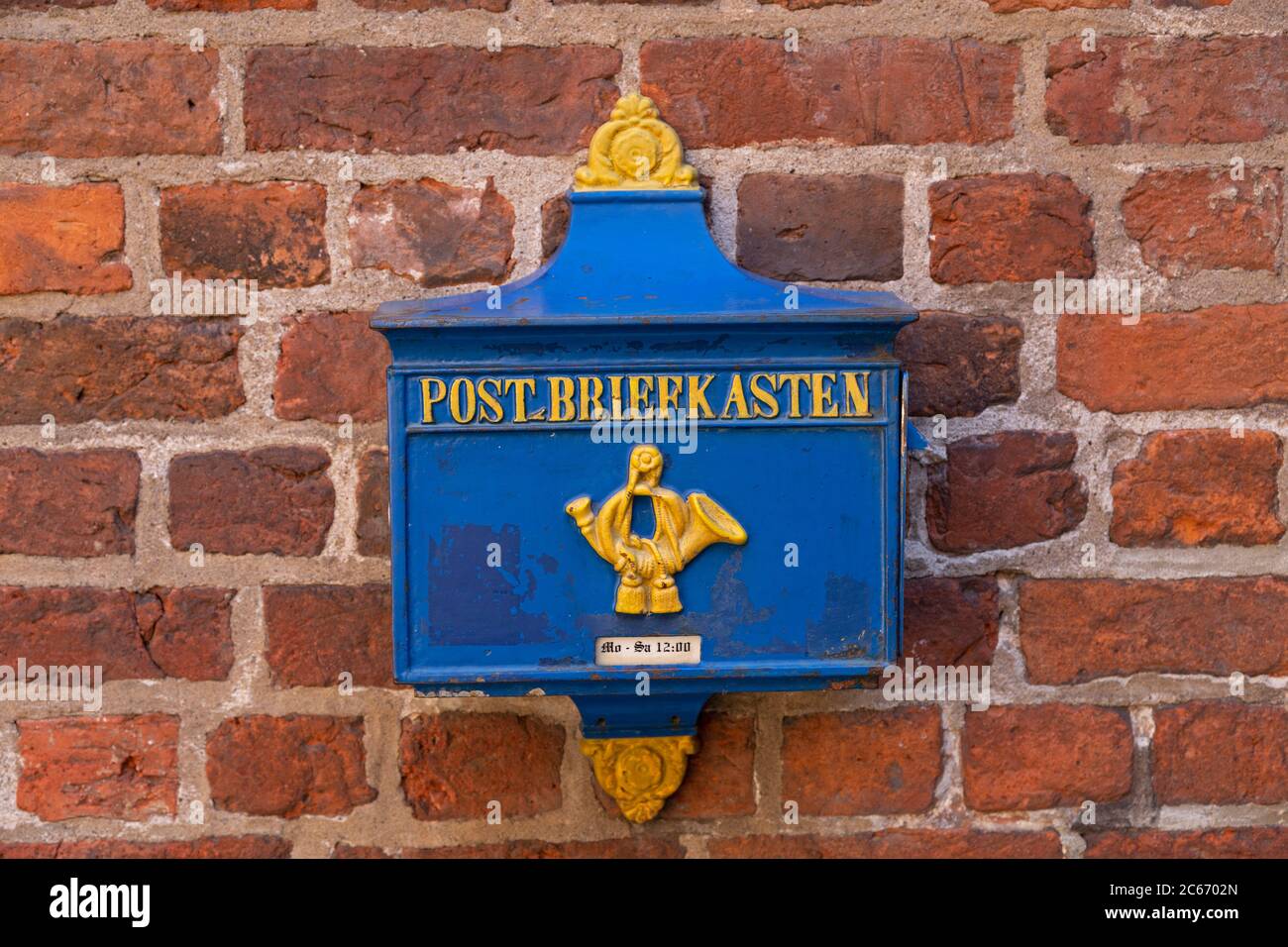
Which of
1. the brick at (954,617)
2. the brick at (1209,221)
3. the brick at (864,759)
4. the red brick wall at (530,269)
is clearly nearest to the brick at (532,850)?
the red brick wall at (530,269)

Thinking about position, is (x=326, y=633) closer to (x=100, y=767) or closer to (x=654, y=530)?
(x=100, y=767)

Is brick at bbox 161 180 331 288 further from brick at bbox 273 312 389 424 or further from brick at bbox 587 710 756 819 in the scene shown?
brick at bbox 587 710 756 819

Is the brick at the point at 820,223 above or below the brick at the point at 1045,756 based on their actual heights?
above

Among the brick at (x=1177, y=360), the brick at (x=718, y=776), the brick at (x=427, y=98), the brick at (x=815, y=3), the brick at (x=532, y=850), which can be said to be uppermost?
the brick at (x=815, y=3)

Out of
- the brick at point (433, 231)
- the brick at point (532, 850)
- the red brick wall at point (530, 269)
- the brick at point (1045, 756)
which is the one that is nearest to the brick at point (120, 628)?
the red brick wall at point (530, 269)

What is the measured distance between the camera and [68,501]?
4.15ft

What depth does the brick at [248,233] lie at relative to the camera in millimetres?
1249

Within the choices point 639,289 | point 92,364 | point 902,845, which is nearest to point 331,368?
point 92,364

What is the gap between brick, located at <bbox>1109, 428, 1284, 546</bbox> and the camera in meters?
1.27

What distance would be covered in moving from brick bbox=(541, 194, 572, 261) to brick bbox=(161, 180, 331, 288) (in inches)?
9.4

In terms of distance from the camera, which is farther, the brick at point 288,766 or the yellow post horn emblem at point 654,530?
the brick at point 288,766

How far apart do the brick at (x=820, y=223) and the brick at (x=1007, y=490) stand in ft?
0.75

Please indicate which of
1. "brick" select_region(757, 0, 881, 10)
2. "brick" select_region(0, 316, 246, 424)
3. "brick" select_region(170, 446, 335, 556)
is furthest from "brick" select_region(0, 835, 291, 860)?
"brick" select_region(757, 0, 881, 10)

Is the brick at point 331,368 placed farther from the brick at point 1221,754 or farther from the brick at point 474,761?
the brick at point 1221,754
